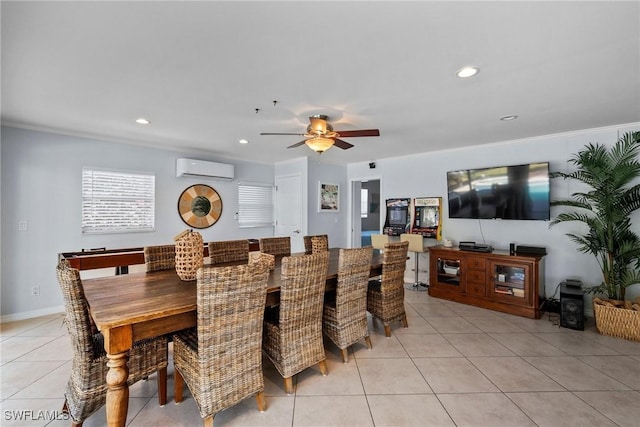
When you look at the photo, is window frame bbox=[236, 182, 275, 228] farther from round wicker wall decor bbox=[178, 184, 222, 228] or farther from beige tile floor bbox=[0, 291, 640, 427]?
beige tile floor bbox=[0, 291, 640, 427]

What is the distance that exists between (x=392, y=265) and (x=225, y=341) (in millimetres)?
1856

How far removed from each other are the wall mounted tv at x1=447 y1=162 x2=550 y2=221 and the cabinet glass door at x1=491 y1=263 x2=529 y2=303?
2.39ft

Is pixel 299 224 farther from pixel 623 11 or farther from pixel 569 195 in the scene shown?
pixel 623 11

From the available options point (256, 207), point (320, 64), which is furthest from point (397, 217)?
point (320, 64)

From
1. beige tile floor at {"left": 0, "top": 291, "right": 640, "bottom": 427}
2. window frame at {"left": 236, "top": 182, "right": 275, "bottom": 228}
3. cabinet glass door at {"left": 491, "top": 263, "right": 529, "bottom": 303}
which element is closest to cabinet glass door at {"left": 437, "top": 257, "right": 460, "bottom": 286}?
cabinet glass door at {"left": 491, "top": 263, "right": 529, "bottom": 303}

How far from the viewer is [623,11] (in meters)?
1.47

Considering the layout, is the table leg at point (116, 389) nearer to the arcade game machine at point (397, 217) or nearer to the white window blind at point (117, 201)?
the white window blind at point (117, 201)

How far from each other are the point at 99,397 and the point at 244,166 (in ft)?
14.5

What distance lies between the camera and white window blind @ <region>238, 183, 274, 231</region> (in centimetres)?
551

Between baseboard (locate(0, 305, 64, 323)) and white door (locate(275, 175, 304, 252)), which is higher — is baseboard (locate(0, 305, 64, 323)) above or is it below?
below

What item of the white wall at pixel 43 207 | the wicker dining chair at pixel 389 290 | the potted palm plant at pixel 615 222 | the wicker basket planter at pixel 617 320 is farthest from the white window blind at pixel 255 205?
the wicker basket planter at pixel 617 320

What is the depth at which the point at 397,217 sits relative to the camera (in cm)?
530

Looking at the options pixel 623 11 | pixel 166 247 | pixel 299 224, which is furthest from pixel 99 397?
pixel 299 224

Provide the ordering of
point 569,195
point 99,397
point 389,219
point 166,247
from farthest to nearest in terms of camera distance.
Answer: point 389,219 < point 569,195 < point 166,247 < point 99,397
